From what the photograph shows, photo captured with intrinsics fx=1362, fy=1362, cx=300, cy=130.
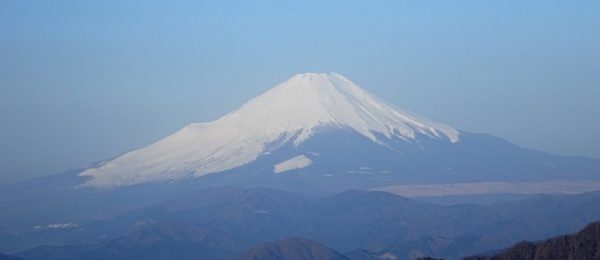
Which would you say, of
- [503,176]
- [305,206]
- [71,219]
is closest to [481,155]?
[503,176]

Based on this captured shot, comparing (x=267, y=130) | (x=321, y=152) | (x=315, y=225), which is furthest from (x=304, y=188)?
(x=315, y=225)

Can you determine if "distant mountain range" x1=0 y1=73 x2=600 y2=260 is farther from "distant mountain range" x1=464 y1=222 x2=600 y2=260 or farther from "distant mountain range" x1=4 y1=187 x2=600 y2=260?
"distant mountain range" x1=464 y1=222 x2=600 y2=260

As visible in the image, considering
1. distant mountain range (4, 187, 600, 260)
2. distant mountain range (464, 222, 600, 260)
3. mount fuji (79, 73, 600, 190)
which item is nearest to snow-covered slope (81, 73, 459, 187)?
Result: mount fuji (79, 73, 600, 190)

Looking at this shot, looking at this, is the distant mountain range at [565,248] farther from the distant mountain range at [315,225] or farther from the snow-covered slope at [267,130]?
the snow-covered slope at [267,130]

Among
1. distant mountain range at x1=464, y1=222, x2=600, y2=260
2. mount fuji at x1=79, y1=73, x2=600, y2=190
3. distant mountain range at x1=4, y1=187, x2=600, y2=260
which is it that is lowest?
distant mountain range at x1=464, y1=222, x2=600, y2=260

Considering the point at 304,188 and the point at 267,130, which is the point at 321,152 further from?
the point at 267,130

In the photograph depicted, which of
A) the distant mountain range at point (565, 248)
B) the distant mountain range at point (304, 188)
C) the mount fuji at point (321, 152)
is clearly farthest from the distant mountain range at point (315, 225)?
the distant mountain range at point (565, 248)
